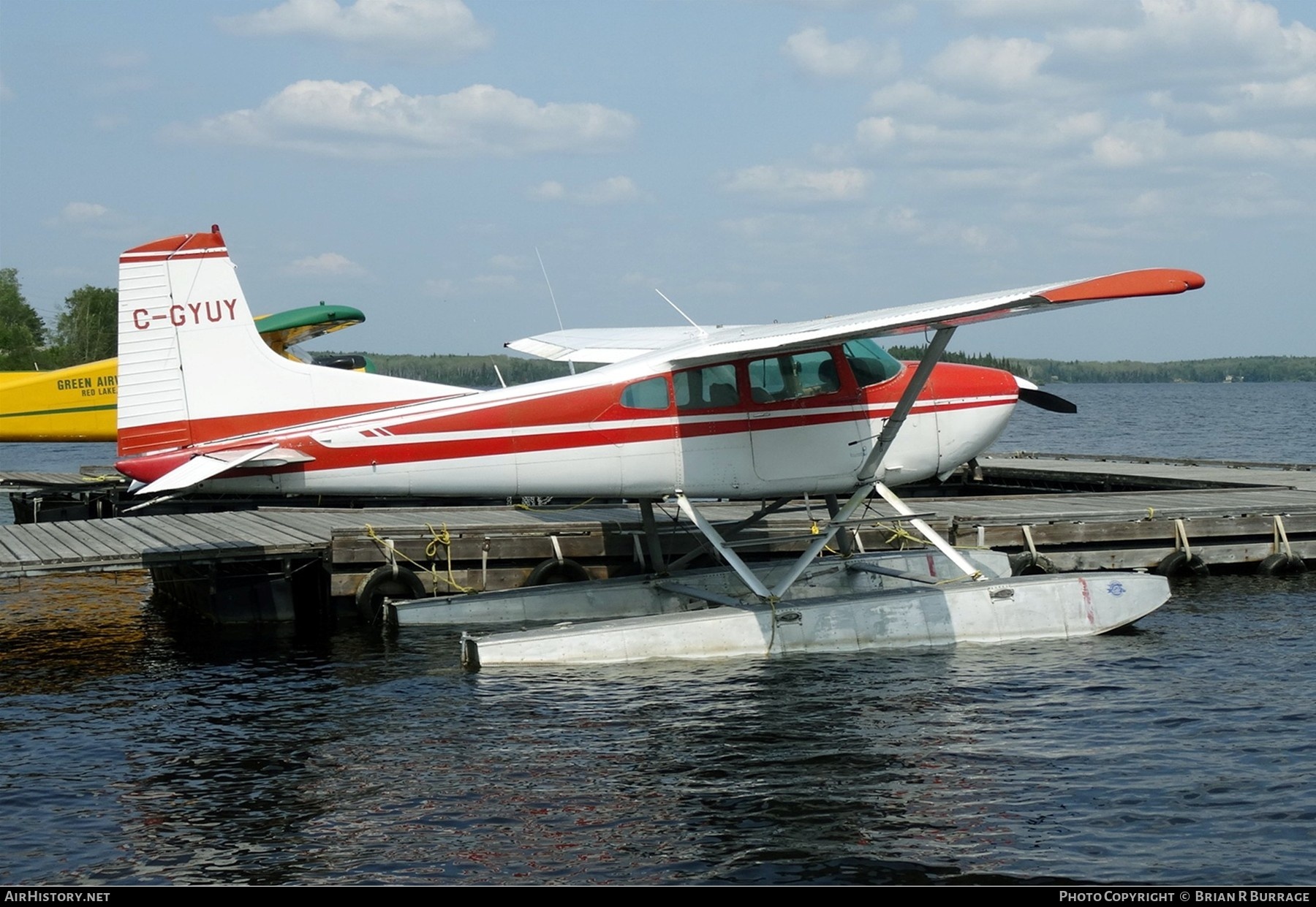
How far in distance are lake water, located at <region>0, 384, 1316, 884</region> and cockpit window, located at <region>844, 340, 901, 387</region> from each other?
2844mm

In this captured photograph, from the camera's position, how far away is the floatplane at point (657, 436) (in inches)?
476

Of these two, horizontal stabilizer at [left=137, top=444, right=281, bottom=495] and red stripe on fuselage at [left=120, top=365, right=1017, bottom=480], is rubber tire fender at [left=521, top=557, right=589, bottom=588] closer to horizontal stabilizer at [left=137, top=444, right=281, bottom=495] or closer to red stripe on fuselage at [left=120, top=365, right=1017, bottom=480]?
red stripe on fuselage at [left=120, top=365, right=1017, bottom=480]

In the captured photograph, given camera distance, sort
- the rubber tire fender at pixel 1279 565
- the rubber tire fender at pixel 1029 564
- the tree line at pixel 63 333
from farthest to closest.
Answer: the tree line at pixel 63 333, the rubber tire fender at pixel 1279 565, the rubber tire fender at pixel 1029 564

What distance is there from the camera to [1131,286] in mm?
11047

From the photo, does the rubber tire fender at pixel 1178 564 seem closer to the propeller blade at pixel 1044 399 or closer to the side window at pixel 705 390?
the propeller blade at pixel 1044 399

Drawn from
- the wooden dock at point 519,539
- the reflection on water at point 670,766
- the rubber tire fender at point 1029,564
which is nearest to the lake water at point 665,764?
the reflection on water at point 670,766

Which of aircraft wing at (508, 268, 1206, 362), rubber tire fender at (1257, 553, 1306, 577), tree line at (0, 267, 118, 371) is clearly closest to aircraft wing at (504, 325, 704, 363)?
aircraft wing at (508, 268, 1206, 362)

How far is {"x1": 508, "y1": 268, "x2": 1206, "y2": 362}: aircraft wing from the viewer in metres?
11.0

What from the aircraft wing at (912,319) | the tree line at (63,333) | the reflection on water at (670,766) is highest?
the tree line at (63,333)

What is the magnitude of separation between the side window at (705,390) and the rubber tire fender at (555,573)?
13.0 ft

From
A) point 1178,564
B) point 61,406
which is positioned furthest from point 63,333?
point 1178,564

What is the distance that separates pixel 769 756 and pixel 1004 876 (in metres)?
2.63
